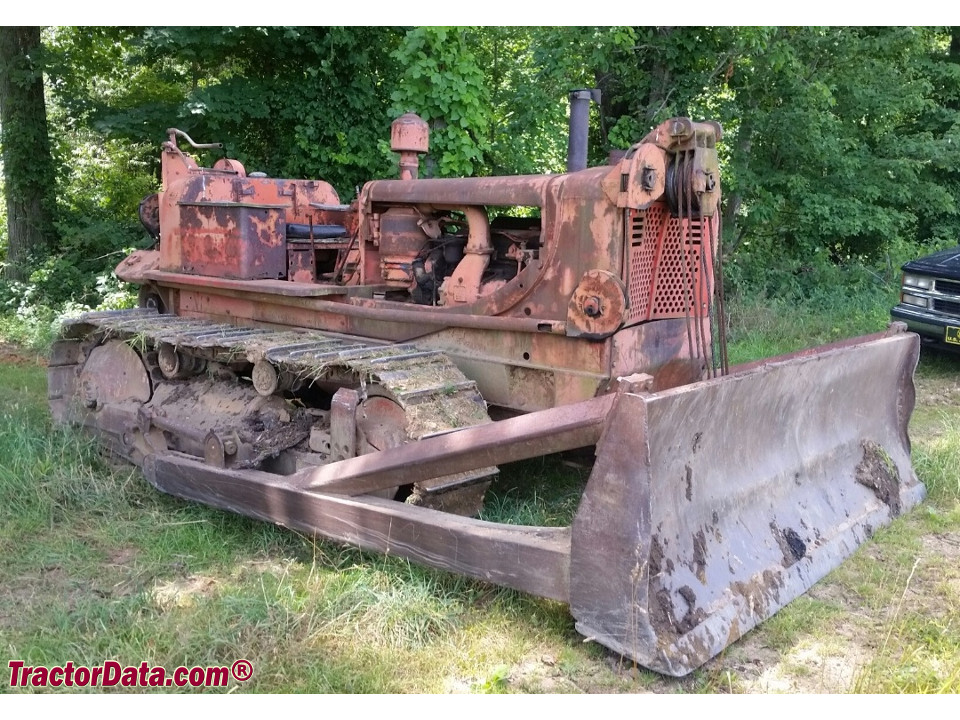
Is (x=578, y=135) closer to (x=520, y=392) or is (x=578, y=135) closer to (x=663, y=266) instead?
(x=663, y=266)

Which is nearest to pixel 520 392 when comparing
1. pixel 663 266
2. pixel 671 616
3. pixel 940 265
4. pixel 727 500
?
pixel 663 266

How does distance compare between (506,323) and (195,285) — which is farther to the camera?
(195,285)

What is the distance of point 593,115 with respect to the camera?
11664 mm

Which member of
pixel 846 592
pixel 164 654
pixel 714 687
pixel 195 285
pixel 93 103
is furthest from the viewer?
pixel 93 103

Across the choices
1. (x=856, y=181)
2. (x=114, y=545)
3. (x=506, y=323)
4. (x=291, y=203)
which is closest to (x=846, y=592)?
(x=506, y=323)

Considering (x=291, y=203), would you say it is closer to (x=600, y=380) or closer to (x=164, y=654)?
(x=600, y=380)

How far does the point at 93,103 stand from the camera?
1100 centimetres

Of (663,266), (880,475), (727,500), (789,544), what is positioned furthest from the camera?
(880,475)

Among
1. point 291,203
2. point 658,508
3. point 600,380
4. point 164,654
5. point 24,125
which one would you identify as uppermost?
point 24,125

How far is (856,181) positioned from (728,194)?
1749 millimetres

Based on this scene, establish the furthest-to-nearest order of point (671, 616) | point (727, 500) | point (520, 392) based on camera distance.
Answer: point (520, 392) → point (727, 500) → point (671, 616)

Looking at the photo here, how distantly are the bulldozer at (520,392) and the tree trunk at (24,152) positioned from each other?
7.07 metres

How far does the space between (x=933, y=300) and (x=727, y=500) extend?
597cm

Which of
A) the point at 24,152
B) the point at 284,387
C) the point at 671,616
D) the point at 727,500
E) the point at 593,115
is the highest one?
the point at 593,115
